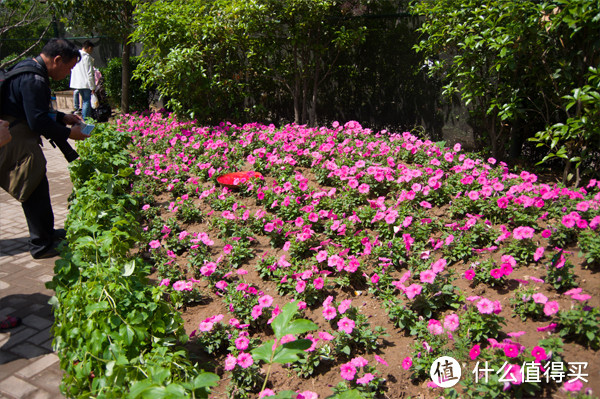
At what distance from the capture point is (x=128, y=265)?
2453 millimetres

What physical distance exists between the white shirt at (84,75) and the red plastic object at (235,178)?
5927 millimetres

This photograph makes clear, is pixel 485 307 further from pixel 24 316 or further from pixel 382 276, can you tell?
pixel 24 316

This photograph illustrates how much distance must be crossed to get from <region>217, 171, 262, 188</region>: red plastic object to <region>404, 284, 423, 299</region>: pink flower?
252 centimetres

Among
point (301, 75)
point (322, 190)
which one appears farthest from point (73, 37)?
point (322, 190)

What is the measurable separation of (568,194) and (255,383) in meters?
2.66

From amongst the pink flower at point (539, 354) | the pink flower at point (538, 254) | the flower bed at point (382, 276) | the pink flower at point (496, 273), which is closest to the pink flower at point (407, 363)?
the flower bed at point (382, 276)

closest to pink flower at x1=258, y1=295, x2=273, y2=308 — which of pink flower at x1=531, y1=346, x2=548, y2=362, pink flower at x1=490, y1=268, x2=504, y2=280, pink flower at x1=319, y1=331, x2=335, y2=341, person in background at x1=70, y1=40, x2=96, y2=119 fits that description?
pink flower at x1=319, y1=331, x2=335, y2=341

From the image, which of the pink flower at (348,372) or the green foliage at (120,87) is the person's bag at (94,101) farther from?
the pink flower at (348,372)

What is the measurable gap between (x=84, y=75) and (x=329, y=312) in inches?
347

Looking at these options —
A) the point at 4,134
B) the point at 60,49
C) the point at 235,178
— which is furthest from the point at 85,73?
the point at 4,134

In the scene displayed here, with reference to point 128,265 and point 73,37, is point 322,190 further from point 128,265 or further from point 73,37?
point 73,37

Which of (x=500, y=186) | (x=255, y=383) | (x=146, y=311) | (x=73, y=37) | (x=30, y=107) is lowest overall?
(x=255, y=383)

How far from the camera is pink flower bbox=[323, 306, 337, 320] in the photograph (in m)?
2.67

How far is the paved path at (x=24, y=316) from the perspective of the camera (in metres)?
2.70
